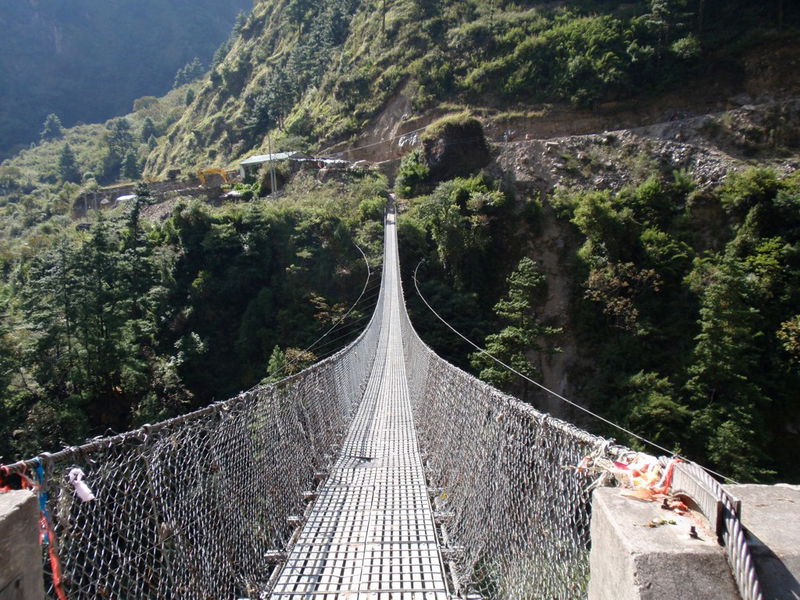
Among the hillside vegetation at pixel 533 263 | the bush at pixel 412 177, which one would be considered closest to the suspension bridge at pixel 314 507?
the hillside vegetation at pixel 533 263

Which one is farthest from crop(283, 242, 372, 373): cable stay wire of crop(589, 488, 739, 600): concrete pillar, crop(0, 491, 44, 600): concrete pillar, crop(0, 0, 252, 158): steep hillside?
crop(0, 0, 252, 158): steep hillside

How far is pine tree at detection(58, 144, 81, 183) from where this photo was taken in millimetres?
37531

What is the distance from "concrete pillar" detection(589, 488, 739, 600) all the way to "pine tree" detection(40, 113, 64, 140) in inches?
2501

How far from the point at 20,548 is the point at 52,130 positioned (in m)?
64.5

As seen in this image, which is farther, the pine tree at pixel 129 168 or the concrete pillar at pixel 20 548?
the pine tree at pixel 129 168

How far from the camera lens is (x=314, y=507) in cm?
257

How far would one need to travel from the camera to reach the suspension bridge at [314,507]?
125cm

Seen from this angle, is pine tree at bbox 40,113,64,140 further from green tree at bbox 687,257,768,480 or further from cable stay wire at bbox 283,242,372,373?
green tree at bbox 687,257,768,480

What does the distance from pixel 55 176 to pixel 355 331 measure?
3955 cm

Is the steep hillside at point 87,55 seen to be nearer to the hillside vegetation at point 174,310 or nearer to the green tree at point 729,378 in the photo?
the hillside vegetation at point 174,310

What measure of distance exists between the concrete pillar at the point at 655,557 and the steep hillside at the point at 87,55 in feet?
219

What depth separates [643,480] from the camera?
0.89m

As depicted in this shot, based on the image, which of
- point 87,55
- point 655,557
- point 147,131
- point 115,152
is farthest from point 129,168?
point 655,557

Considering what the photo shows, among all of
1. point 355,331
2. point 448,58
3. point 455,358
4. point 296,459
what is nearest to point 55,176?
point 448,58
